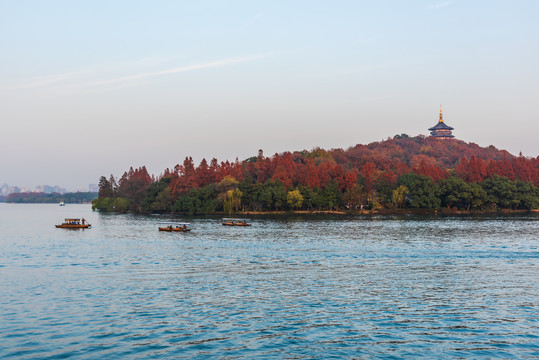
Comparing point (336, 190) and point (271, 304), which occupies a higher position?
point (336, 190)

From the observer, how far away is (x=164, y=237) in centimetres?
7131

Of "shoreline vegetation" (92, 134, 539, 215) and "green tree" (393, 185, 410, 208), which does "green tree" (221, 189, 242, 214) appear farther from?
"green tree" (393, 185, 410, 208)

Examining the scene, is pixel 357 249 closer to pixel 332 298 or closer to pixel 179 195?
pixel 332 298

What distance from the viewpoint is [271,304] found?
27578 millimetres

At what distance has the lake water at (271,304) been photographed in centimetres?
2017

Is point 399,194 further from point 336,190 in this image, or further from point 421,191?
point 336,190

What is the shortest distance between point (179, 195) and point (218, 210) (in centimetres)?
1452

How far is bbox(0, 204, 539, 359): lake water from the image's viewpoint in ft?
66.2

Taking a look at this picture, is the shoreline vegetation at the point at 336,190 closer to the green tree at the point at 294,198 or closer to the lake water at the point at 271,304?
the green tree at the point at 294,198

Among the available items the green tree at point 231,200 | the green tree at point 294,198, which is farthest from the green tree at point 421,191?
the green tree at point 231,200

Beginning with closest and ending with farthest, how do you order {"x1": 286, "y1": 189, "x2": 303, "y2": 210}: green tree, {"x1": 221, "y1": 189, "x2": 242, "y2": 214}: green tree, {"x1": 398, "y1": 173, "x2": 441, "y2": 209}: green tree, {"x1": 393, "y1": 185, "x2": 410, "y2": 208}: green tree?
1. {"x1": 286, "y1": 189, "x2": 303, "y2": 210}: green tree
2. {"x1": 398, "y1": 173, "x2": 441, "y2": 209}: green tree
3. {"x1": 221, "y1": 189, "x2": 242, "y2": 214}: green tree
4. {"x1": 393, "y1": 185, "x2": 410, "y2": 208}: green tree

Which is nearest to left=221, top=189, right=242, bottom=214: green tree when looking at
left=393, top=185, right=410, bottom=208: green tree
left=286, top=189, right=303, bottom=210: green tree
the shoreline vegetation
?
the shoreline vegetation

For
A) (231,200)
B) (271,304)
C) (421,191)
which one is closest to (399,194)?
(421,191)

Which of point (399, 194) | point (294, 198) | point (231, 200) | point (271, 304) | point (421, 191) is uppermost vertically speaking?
point (421, 191)
